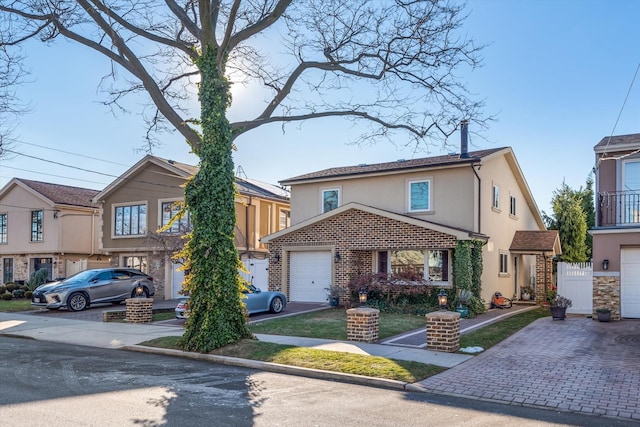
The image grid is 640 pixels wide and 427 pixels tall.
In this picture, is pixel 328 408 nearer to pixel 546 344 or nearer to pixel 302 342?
pixel 302 342

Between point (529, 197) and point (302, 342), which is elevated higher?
point (529, 197)

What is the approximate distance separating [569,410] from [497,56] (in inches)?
367

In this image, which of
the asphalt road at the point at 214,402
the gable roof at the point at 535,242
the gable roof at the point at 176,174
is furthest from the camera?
the gable roof at the point at 176,174

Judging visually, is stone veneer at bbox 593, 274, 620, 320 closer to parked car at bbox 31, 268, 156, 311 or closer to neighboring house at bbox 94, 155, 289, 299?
neighboring house at bbox 94, 155, 289, 299

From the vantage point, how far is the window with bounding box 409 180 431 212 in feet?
67.1

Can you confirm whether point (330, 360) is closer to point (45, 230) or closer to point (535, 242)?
point (535, 242)

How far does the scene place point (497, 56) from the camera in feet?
44.5

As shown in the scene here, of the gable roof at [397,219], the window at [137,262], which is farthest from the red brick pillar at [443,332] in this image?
the window at [137,262]

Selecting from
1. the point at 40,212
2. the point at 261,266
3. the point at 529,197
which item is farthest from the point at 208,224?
the point at 40,212

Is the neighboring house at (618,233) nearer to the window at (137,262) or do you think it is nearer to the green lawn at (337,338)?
the green lawn at (337,338)

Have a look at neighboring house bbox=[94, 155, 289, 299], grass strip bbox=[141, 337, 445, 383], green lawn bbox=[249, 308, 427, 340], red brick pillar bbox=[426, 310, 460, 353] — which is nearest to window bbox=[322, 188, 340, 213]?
neighboring house bbox=[94, 155, 289, 299]

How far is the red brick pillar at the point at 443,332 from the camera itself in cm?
1095

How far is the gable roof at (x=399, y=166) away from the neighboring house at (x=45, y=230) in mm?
13933

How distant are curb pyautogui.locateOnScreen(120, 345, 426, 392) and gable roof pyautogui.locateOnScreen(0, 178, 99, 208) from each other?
818 inches
